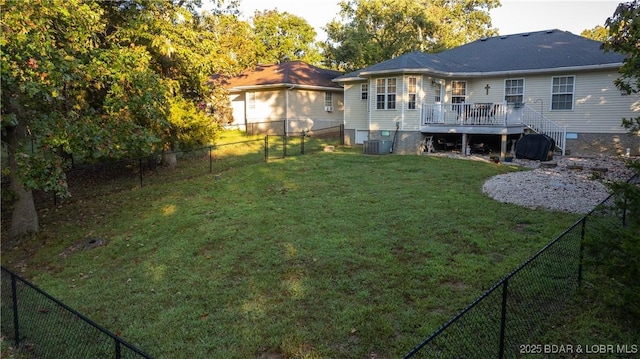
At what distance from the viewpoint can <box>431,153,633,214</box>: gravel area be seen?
9.55 metres

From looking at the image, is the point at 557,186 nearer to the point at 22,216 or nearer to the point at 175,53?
the point at 175,53

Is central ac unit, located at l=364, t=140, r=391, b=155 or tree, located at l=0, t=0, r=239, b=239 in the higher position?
tree, located at l=0, t=0, r=239, b=239

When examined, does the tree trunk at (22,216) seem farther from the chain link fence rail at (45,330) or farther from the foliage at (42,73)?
the chain link fence rail at (45,330)

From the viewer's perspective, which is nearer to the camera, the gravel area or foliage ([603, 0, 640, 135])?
foliage ([603, 0, 640, 135])

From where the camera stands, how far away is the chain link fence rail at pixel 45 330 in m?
4.93

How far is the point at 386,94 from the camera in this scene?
61.7 ft

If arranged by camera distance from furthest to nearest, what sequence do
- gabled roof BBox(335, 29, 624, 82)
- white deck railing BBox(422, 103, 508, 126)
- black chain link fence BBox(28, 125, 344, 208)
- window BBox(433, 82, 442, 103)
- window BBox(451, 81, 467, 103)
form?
1. window BBox(451, 81, 467, 103)
2. window BBox(433, 82, 442, 103)
3. gabled roof BBox(335, 29, 624, 82)
4. white deck railing BBox(422, 103, 508, 126)
5. black chain link fence BBox(28, 125, 344, 208)

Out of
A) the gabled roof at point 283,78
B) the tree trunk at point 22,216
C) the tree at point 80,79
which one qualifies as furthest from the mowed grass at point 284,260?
the gabled roof at point 283,78

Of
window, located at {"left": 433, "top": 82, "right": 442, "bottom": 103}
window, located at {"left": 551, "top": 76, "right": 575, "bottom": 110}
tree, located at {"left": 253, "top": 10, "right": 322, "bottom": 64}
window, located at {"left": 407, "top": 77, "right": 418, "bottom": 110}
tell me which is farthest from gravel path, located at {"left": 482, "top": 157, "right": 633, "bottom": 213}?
tree, located at {"left": 253, "top": 10, "right": 322, "bottom": 64}

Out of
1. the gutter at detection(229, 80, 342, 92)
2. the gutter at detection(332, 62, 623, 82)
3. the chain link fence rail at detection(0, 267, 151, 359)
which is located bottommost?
the chain link fence rail at detection(0, 267, 151, 359)

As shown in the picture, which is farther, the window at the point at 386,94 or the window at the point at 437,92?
the window at the point at 437,92

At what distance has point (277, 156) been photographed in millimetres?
17562

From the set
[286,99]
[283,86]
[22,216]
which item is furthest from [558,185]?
[286,99]

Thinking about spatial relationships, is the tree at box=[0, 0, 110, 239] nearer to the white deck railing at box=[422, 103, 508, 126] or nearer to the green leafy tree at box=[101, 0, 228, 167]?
the green leafy tree at box=[101, 0, 228, 167]
